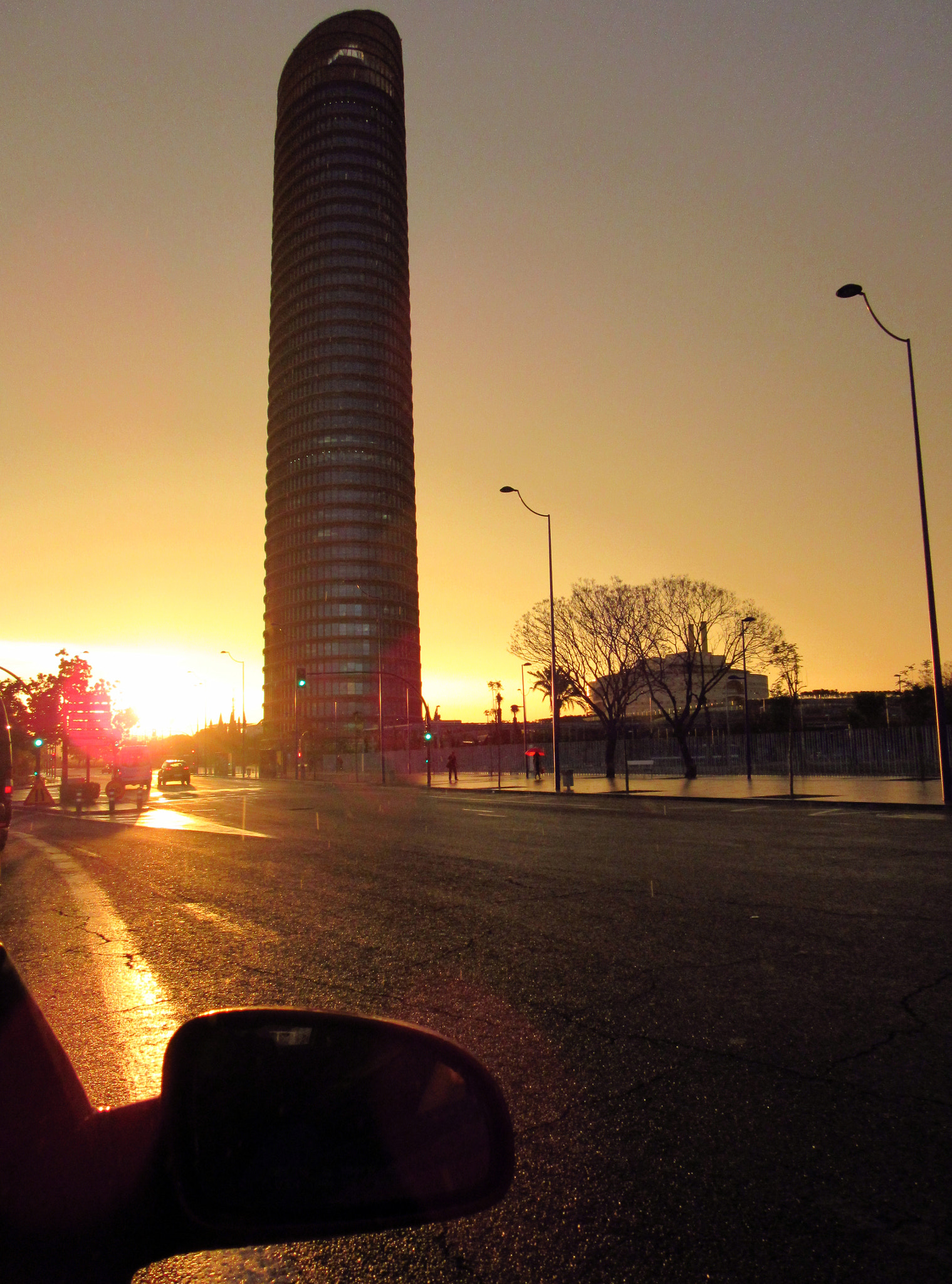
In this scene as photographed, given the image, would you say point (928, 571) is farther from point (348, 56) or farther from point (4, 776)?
point (348, 56)

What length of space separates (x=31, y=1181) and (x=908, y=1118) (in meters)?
3.15

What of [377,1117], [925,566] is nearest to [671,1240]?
[377,1117]

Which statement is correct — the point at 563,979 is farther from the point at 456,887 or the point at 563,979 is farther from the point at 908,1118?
the point at 456,887

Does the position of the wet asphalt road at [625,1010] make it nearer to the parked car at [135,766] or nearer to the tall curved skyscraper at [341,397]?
the parked car at [135,766]

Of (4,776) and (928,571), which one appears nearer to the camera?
(4,776)

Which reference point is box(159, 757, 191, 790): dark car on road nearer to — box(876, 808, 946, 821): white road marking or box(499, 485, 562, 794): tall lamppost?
box(499, 485, 562, 794): tall lamppost

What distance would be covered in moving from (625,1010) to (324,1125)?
3650 mm

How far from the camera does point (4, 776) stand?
46.4 feet

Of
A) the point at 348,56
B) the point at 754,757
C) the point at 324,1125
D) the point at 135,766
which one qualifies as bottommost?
the point at 754,757

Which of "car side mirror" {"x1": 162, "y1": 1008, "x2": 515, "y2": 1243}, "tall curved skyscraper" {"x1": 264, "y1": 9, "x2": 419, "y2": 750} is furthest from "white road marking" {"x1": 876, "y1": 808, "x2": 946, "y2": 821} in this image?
"tall curved skyscraper" {"x1": 264, "y1": 9, "x2": 419, "y2": 750}

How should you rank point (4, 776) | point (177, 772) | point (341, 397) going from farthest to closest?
point (341, 397) → point (177, 772) → point (4, 776)

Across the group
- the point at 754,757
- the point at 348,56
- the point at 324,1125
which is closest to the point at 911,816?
the point at 324,1125

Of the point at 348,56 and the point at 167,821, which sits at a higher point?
the point at 348,56

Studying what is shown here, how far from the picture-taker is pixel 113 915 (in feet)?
26.1
